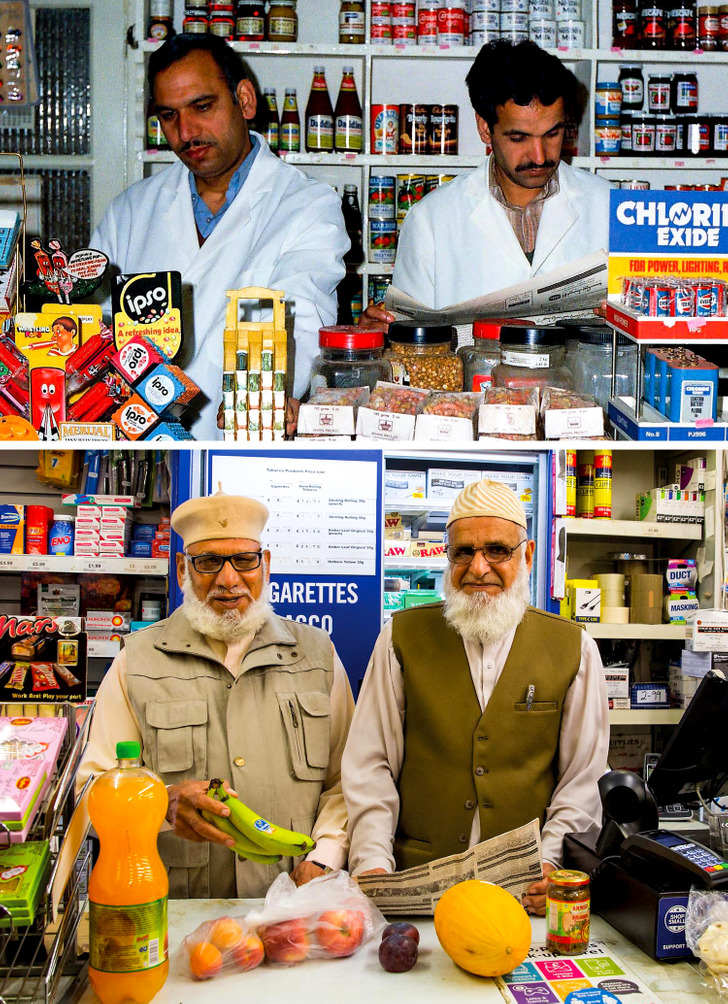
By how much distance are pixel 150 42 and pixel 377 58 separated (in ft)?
3.26

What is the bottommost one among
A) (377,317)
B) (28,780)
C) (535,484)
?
(28,780)

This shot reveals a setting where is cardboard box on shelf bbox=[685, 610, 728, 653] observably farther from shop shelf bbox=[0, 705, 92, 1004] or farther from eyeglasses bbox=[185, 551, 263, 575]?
shop shelf bbox=[0, 705, 92, 1004]

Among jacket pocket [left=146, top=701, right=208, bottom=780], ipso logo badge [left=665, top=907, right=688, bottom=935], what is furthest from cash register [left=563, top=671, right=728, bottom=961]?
jacket pocket [left=146, top=701, right=208, bottom=780]

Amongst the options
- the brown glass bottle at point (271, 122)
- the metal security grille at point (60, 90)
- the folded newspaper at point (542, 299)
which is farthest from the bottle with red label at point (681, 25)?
the folded newspaper at point (542, 299)

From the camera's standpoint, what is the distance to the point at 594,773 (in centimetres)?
222

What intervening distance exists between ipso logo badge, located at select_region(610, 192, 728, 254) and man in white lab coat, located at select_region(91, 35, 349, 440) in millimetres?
1144

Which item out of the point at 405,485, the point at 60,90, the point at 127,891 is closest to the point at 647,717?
the point at 405,485

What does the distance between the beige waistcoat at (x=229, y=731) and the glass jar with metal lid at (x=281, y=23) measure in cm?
312

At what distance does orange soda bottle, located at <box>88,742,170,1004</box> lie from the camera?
59.3 inches

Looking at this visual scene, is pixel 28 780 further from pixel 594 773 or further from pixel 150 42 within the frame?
pixel 150 42

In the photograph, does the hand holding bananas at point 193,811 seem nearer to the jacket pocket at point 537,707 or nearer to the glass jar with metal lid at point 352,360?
the jacket pocket at point 537,707

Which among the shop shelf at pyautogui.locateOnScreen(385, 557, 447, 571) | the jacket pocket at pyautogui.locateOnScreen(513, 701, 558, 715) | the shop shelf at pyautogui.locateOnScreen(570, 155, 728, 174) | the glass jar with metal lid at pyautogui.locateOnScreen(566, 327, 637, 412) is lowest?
the jacket pocket at pyautogui.locateOnScreen(513, 701, 558, 715)

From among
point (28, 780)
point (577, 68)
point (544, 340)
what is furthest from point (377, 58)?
point (28, 780)

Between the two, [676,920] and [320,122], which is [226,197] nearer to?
[320,122]
